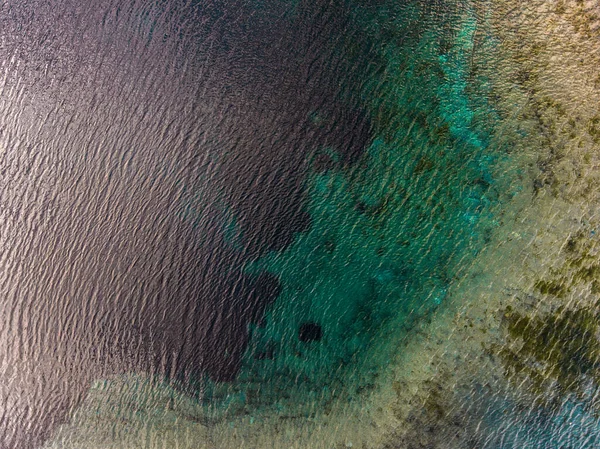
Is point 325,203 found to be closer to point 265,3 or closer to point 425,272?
point 425,272

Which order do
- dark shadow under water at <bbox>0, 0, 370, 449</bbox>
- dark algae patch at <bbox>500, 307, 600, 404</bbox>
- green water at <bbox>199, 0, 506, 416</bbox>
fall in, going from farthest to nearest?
dark algae patch at <bbox>500, 307, 600, 404</bbox>
green water at <bbox>199, 0, 506, 416</bbox>
dark shadow under water at <bbox>0, 0, 370, 449</bbox>

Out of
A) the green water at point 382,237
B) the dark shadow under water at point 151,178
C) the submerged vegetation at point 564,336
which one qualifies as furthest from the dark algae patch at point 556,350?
the dark shadow under water at point 151,178

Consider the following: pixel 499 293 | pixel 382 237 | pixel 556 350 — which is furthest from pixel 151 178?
pixel 556 350

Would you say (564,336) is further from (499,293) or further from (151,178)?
(151,178)

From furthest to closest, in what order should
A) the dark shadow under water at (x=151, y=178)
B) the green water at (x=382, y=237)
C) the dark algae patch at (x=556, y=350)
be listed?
1. the dark algae patch at (x=556, y=350)
2. the green water at (x=382, y=237)
3. the dark shadow under water at (x=151, y=178)

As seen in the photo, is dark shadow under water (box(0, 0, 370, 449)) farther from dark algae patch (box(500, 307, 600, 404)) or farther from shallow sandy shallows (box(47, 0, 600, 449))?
dark algae patch (box(500, 307, 600, 404))

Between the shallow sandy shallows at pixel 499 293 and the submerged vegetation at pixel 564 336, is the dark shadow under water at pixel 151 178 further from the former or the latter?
the submerged vegetation at pixel 564 336

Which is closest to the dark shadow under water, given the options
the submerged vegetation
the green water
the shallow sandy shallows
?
the green water
